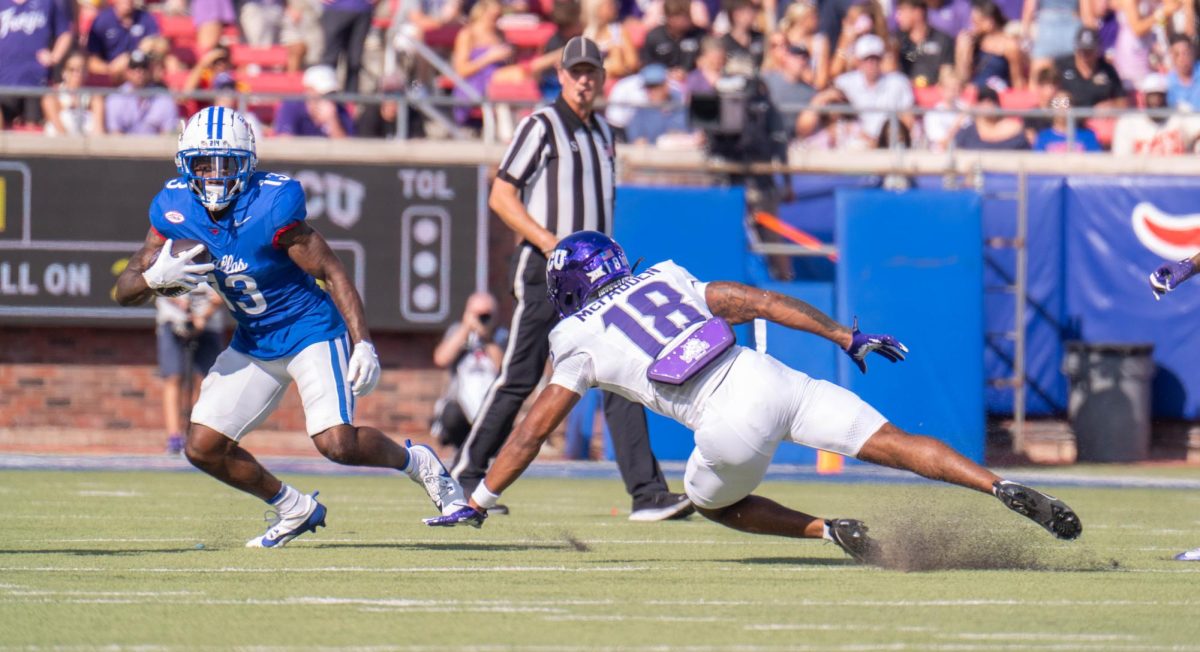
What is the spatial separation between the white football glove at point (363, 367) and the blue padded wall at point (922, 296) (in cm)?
659

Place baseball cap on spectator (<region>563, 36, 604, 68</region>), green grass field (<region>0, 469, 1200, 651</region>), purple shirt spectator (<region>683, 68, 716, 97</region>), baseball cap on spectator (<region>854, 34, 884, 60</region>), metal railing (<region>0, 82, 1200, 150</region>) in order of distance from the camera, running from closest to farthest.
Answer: green grass field (<region>0, 469, 1200, 651</region>)
baseball cap on spectator (<region>563, 36, 604, 68</region>)
metal railing (<region>0, 82, 1200, 150</region>)
purple shirt spectator (<region>683, 68, 716, 97</region>)
baseball cap on spectator (<region>854, 34, 884, 60</region>)

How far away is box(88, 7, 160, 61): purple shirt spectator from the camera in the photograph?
1544 centimetres

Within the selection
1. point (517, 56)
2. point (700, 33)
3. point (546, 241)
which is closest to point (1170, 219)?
point (700, 33)

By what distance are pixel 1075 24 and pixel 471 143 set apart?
5.43m

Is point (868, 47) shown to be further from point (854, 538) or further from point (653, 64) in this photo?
point (854, 538)

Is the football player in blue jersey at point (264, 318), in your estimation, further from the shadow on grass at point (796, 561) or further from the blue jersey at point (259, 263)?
the shadow on grass at point (796, 561)

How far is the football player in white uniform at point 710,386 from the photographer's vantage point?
596 cm

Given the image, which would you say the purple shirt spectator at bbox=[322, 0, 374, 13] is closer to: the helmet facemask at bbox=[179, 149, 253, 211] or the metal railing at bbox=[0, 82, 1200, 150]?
the metal railing at bbox=[0, 82, 1200, 150]

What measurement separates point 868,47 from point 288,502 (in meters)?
9.10

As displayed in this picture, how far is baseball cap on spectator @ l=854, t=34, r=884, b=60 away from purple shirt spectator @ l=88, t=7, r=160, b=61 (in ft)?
18.6

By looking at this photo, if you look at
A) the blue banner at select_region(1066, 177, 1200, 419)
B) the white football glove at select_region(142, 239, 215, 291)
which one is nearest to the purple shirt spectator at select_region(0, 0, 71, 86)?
the blue banner at select_region(1066, 177, 1200, 419)

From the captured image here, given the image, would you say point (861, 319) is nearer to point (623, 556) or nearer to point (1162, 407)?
point (1162, 407)

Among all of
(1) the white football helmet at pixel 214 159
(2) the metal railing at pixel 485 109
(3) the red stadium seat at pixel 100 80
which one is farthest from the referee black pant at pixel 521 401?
(3) the red stadium seat at pixel 100 80

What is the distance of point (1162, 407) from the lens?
538 inches
